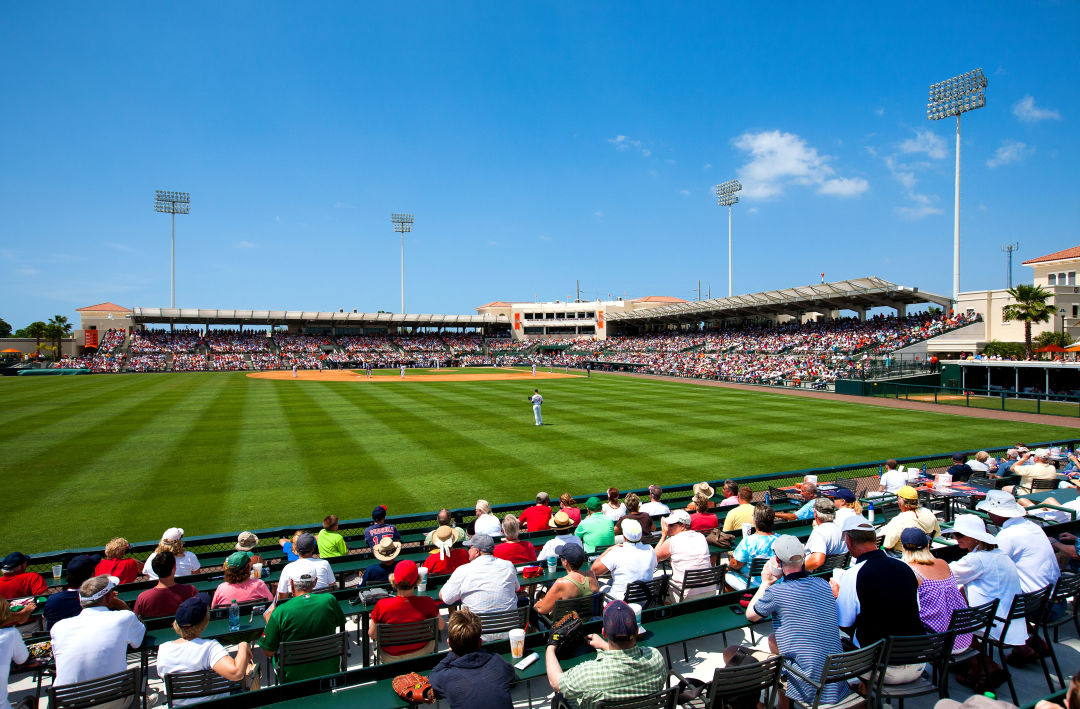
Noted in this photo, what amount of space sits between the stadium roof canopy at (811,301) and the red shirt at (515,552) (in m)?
44.1

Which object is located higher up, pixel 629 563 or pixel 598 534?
pixel 629 563

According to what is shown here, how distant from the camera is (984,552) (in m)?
5.02

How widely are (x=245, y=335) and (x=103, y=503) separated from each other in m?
74.1

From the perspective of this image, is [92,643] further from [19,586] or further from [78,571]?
[19,586]

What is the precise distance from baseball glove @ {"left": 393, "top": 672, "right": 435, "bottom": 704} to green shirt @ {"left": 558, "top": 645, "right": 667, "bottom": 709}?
0.91 meters

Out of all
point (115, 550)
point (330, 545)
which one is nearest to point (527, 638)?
point (330, 545)

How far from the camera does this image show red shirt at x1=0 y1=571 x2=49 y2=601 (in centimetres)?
591

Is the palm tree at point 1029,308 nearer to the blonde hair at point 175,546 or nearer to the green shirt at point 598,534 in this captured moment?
the green shirt at point 598,534

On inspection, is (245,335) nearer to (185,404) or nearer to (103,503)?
(185,404)

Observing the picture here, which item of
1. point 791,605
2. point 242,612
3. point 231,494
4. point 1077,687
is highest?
point 1077,687

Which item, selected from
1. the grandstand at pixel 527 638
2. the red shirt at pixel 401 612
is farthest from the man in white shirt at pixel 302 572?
the red shirt at pixel 401 612

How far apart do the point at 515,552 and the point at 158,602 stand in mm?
3695

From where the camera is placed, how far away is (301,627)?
14.9 ft

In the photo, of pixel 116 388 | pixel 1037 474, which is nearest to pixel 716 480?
pixel 1037 474
